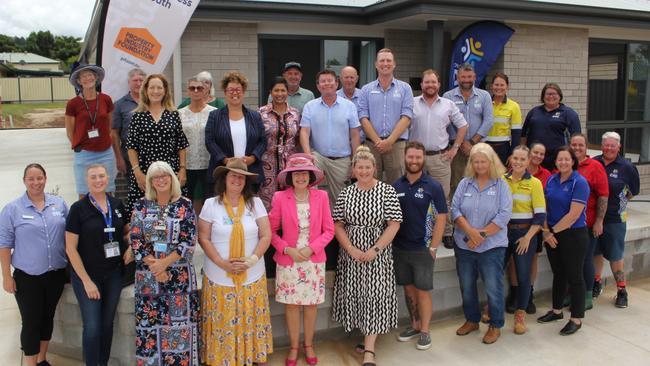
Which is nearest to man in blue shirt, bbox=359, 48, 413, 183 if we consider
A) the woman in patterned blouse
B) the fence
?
the woman in patterned blouse

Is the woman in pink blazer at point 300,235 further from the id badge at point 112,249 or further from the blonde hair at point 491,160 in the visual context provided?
the blonde hair at point 491,160

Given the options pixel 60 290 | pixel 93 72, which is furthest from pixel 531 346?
pixel 93 72

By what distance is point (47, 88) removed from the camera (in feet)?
140

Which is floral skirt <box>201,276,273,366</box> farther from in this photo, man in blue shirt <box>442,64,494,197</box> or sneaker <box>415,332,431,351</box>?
man in blue shirt <box>442,64,494,197</box>

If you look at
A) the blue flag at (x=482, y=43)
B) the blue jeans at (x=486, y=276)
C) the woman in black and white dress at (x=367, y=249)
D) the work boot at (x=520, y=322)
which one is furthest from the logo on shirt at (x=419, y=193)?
the blue flag at (x=482, y=43)

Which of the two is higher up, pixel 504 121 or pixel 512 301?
pixel 504 121

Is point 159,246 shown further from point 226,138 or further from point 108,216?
point 226,138

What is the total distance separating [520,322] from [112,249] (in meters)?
3.36

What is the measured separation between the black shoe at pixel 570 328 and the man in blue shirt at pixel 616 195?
37.8 inches

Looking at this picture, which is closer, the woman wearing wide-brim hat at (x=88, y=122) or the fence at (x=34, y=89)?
the woman wearing wide-brim hat at (x=88, y=122)

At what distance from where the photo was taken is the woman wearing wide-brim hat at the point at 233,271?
3.77 metres

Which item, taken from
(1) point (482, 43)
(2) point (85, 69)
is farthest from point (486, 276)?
(1) point (482, 43)

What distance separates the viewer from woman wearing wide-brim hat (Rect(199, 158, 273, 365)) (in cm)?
377

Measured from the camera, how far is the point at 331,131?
4727 millimetres
